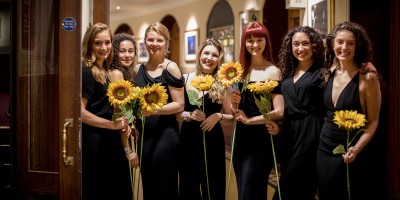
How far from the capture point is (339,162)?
273cm

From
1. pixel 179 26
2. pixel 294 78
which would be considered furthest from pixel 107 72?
pixel 179 26

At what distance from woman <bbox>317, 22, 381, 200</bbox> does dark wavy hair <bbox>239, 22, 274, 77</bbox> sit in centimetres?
47

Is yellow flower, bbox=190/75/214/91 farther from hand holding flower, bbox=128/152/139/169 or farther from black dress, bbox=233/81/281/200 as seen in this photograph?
hand holding flower, bbox=128/152/139/169

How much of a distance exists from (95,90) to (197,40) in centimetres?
706

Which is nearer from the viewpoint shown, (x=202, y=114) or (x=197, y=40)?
(x=202, y=114)

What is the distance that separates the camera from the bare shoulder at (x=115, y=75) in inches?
118

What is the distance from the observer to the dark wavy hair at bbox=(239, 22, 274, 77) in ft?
10.2

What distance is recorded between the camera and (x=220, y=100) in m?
3.20

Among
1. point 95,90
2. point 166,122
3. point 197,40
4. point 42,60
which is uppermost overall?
point 197,40

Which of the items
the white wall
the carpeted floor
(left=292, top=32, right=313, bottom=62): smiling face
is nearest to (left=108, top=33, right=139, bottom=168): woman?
(left=292, top=32, right=313, bottom=62): smiling face

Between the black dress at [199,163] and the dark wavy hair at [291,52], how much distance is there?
570 millimetres

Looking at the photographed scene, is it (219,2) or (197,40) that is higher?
(219,2)

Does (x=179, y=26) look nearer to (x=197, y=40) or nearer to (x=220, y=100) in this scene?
(x=197, y=40)

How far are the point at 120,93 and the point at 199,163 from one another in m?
0.80
